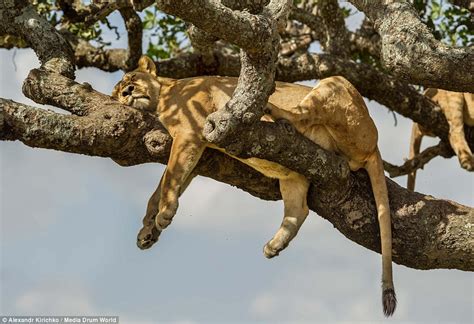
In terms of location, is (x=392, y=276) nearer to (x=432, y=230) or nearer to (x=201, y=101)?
(x=432, y=230)

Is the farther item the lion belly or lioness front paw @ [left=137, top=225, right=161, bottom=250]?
lioness front paw @ [left=137, top=225, right=161, bottom=250]

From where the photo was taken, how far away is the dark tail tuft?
5910mm

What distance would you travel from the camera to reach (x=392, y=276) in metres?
6.03

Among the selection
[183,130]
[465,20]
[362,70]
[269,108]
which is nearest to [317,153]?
[269,108]

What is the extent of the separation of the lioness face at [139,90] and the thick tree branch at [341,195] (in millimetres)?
723

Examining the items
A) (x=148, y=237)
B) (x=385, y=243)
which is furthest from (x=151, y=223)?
(x=385, y=243)

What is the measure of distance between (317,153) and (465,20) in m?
3.59

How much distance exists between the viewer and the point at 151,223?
6270 millimetres

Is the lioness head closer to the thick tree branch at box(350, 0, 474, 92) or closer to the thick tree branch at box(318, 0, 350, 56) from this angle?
the thick tree branch at box(318, 0, 350, 56)

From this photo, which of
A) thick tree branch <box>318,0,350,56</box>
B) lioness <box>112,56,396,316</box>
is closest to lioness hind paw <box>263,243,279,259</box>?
lioness <box>112,56,396,316</box>

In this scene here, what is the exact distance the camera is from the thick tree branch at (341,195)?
5.63 m

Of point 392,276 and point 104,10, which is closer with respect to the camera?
point 392,276

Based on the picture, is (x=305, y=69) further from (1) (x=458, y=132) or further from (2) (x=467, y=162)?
(2) (x=467, y=162)

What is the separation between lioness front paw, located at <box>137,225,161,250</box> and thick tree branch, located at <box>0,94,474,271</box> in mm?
481
